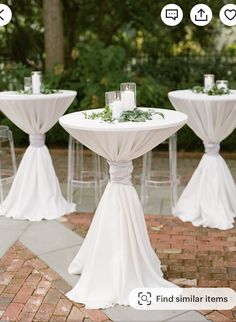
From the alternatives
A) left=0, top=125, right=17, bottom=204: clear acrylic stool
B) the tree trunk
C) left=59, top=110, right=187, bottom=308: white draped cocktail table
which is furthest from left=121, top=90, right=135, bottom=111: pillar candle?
the tree trunk

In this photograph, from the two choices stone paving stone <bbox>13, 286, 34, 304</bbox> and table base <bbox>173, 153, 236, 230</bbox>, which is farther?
table base <bbox>173, 153, 236, 230</bbox>

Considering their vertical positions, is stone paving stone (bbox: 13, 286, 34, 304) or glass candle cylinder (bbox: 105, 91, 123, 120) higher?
glass candle cylinder (bbox: 105, 91, 123, 120)

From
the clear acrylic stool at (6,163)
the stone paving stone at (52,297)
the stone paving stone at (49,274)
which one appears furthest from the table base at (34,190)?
the stone paving stone at (52,297)

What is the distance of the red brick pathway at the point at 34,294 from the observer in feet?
9.29

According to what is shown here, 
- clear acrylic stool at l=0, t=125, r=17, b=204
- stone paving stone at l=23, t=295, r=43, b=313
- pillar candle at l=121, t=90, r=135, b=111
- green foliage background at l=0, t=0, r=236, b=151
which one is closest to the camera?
stone paving stone at l=23, t=295, r=43, b=313

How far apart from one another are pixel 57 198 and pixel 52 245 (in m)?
0.80

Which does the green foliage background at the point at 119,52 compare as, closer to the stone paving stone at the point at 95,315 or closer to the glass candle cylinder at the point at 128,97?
the glass candle cylinder at the point at 128,97

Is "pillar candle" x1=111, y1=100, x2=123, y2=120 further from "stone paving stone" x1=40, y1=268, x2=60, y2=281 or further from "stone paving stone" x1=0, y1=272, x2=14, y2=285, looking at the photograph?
"stone paving stone" x1=0, y1=272, x2=14, y2=285

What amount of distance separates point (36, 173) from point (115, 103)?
5.37 feet

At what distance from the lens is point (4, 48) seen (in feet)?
32.8

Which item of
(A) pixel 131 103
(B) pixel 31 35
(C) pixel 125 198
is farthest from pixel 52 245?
(B) pixel 31 35

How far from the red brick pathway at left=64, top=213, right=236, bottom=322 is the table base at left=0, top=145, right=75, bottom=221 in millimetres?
256

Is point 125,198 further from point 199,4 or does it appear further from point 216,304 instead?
point 199,4

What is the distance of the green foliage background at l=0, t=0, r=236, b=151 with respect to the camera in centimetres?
748
